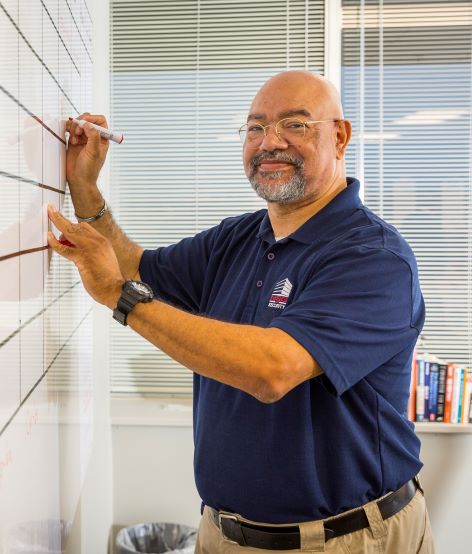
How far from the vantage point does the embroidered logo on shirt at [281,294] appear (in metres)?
1.41

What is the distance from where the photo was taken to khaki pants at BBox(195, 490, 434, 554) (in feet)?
4.74

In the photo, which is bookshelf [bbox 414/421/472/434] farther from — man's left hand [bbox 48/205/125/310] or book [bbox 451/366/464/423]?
man's left hand [bbox 48/205/125/310]

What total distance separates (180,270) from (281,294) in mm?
420

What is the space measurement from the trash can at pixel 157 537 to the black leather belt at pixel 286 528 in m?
1.26

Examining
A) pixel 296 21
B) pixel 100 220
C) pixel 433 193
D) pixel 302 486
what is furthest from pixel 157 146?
pixel 302 486

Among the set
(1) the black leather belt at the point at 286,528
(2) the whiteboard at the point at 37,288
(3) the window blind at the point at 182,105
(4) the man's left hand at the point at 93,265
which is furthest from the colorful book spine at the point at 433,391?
(4) the man's left hand at the point at 93,265

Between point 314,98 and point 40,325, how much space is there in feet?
2.78

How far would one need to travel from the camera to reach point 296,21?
2893 mm

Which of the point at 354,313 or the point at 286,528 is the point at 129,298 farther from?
the point at 286,528

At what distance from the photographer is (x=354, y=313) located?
1263 mm

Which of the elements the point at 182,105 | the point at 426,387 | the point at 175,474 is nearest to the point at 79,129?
the point at 182,105

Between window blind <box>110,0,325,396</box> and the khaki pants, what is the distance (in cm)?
141

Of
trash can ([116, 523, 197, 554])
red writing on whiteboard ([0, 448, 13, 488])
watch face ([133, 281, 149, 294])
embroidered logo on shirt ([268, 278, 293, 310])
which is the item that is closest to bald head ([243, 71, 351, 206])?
embroidered logo on shirt ([268, 278, 293, 310])

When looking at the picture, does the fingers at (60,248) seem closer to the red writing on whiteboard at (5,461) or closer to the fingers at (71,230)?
the fingers at (71,230)
